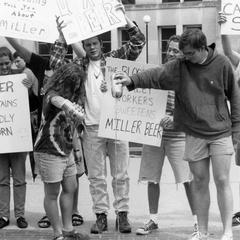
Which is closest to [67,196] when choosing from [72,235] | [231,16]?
[72,235]

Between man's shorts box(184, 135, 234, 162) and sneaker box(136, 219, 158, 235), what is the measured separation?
3.12ft

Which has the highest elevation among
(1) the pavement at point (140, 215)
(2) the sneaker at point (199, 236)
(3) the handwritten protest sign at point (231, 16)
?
(3) the handwritten protest sign at point (231, 16)

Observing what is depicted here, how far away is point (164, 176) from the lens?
902cm

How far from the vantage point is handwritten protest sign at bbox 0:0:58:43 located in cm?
607

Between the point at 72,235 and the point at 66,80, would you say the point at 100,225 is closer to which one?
the point at 72,235

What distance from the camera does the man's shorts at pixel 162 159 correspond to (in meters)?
5.78

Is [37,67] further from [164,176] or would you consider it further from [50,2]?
[164,176]

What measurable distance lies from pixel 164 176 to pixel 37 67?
11.6 feet

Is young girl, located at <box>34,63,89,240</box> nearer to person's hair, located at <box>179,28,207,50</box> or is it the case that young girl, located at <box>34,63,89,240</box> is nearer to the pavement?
the pavement

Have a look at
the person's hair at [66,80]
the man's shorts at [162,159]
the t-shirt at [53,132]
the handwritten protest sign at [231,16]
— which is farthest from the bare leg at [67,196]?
the handwritten protest sign at [231,16]

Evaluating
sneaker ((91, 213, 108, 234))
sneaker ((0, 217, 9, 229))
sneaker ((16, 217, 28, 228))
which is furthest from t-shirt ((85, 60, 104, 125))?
sneaker ((0, 217, 9, 229))

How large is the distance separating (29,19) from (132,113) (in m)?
1.39

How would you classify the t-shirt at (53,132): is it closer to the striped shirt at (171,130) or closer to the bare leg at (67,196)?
the bare leg at (67,196)

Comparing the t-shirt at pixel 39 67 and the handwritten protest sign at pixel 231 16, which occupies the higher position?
the handwritten protest sign at pixel 231 16
